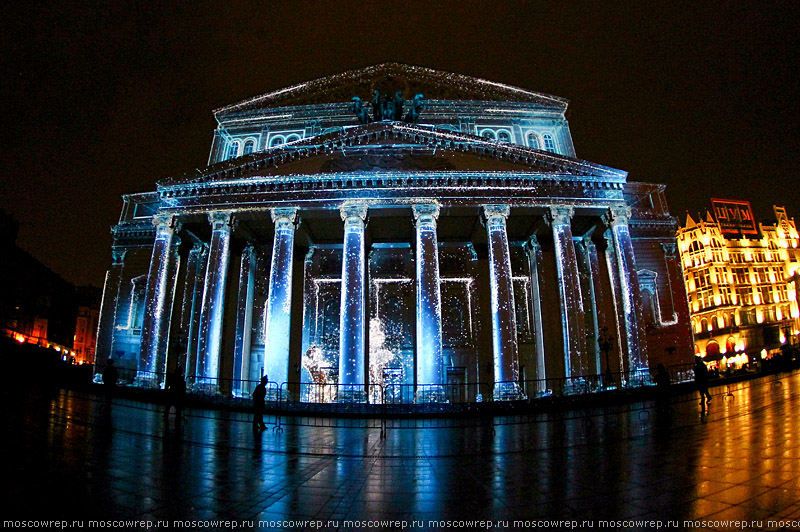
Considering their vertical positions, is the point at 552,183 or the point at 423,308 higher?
the point at 552,183

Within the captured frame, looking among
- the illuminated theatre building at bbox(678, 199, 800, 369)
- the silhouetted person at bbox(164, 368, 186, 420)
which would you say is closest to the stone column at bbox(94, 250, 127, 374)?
the silhouetted person at bbox(164, 368, 186, 420)

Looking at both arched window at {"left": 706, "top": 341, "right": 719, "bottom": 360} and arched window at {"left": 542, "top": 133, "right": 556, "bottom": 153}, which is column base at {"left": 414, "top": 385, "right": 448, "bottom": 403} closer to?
arched window at {"left": 542, "top": 133, "right": 556, "bottom": 153}

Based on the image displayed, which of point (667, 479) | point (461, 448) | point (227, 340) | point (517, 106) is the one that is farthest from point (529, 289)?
point (667, 479)

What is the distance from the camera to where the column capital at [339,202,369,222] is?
2542 centimetres

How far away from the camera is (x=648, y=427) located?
12.2m

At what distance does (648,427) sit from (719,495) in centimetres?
738

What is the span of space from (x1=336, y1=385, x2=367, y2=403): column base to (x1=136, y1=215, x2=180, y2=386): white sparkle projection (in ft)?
28.6

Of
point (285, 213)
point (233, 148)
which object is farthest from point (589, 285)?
point (233, 148)

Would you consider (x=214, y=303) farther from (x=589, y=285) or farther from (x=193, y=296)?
(x=589, y=285)

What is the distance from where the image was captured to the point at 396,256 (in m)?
33.0

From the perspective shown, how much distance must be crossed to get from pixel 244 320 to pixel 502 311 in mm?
15050

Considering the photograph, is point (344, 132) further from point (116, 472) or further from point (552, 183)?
point (116, 472)

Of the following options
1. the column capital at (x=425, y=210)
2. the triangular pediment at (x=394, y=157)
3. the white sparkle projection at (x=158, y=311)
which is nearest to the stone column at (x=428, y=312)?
the column capital at (x=425, y=210)

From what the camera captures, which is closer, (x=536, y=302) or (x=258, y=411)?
(x=258, y=411)
